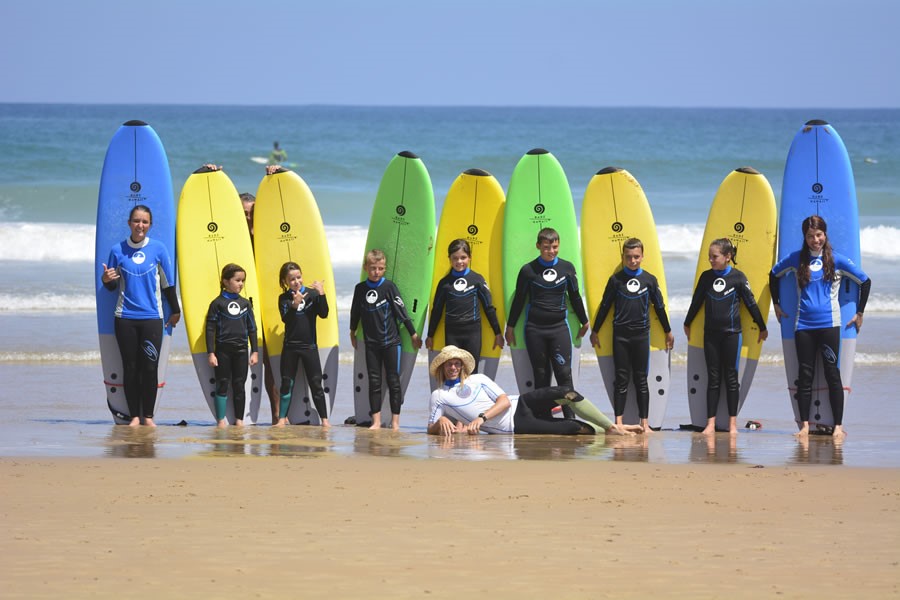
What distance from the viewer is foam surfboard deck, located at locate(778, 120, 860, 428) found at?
770 cm

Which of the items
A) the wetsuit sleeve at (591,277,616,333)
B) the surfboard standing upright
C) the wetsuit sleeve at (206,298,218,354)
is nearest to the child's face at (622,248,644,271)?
the wetsuit sleeve at (591,277,616,333)

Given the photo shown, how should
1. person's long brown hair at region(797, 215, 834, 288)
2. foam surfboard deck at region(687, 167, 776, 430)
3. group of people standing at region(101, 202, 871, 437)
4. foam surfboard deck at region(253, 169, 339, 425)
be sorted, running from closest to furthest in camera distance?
person's long brown hair at region(797, 215, 834, 288) < group of people standing at region(101, 202, 871, 437) < foam surfboard deck at region(687, 167, 776, 430) < foam surfboard deck at region(253, 169, 339, 425)

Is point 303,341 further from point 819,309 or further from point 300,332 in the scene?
point 819,309

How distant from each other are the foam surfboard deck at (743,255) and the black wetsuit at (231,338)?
2.78 meters

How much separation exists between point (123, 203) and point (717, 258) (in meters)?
3.80

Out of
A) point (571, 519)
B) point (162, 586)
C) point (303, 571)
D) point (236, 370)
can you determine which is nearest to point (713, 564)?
point (571, 519)

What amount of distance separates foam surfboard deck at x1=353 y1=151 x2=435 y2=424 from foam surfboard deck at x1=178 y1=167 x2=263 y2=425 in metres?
0.68

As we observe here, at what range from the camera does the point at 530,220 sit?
8227 millimetres

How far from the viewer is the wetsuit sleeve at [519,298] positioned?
25.2 ft

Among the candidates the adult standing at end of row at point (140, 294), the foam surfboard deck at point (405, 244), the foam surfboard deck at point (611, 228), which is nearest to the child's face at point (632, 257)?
the foam surfboard deck at point (611, 228)

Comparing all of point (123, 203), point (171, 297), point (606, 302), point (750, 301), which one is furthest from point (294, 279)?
point (750, 301)

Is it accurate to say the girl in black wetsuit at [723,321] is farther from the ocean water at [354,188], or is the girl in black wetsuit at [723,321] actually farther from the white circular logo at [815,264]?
the ocean water at [354,188]

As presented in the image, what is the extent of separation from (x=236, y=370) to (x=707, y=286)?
9.57ft

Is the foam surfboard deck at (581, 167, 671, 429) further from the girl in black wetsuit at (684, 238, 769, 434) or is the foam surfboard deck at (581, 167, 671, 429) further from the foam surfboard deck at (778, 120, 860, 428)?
the foam surfboard deck at (778, 120, 860, 428)
